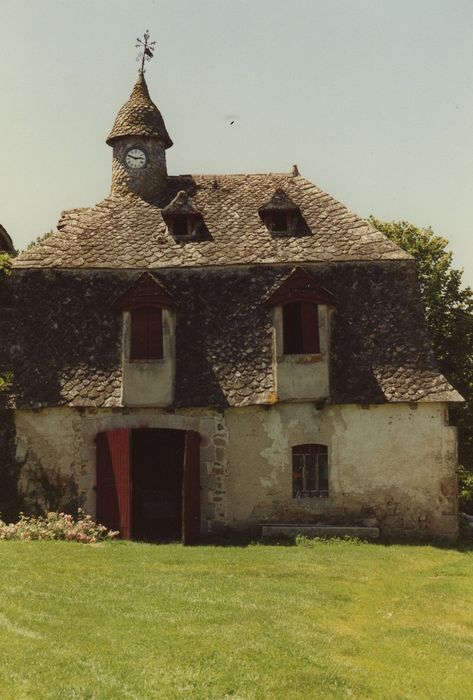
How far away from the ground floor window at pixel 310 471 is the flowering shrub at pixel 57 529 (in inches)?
188

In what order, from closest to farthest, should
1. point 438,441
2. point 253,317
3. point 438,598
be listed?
1. point 438,598
2. point 438,441
3. point 253,317

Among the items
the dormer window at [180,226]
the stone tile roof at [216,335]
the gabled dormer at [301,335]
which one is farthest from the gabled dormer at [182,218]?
the gabled dormer at [301,335]

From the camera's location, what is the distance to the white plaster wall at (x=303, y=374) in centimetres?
1933

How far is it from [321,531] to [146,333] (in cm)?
680

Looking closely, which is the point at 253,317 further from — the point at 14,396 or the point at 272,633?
the point at 272,633

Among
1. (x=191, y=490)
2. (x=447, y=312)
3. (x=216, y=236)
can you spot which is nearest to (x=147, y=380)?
(x=191, y=490)

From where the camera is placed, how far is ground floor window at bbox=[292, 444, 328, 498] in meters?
19.5

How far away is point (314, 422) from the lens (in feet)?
64.1

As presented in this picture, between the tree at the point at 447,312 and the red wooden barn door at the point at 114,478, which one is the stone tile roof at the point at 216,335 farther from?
the tree at the point at 447,312

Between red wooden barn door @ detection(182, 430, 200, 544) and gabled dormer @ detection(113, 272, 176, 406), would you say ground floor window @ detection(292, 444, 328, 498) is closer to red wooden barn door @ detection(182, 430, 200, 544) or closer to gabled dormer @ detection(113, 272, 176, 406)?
red wooden barn door @ detection(182, 430, 200, 544)

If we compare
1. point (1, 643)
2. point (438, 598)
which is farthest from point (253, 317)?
point (1, 643)

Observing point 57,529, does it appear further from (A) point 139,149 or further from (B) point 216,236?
(A) point 139,149

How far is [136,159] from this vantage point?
2436 cm

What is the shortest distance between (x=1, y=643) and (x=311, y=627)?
4295 mm
